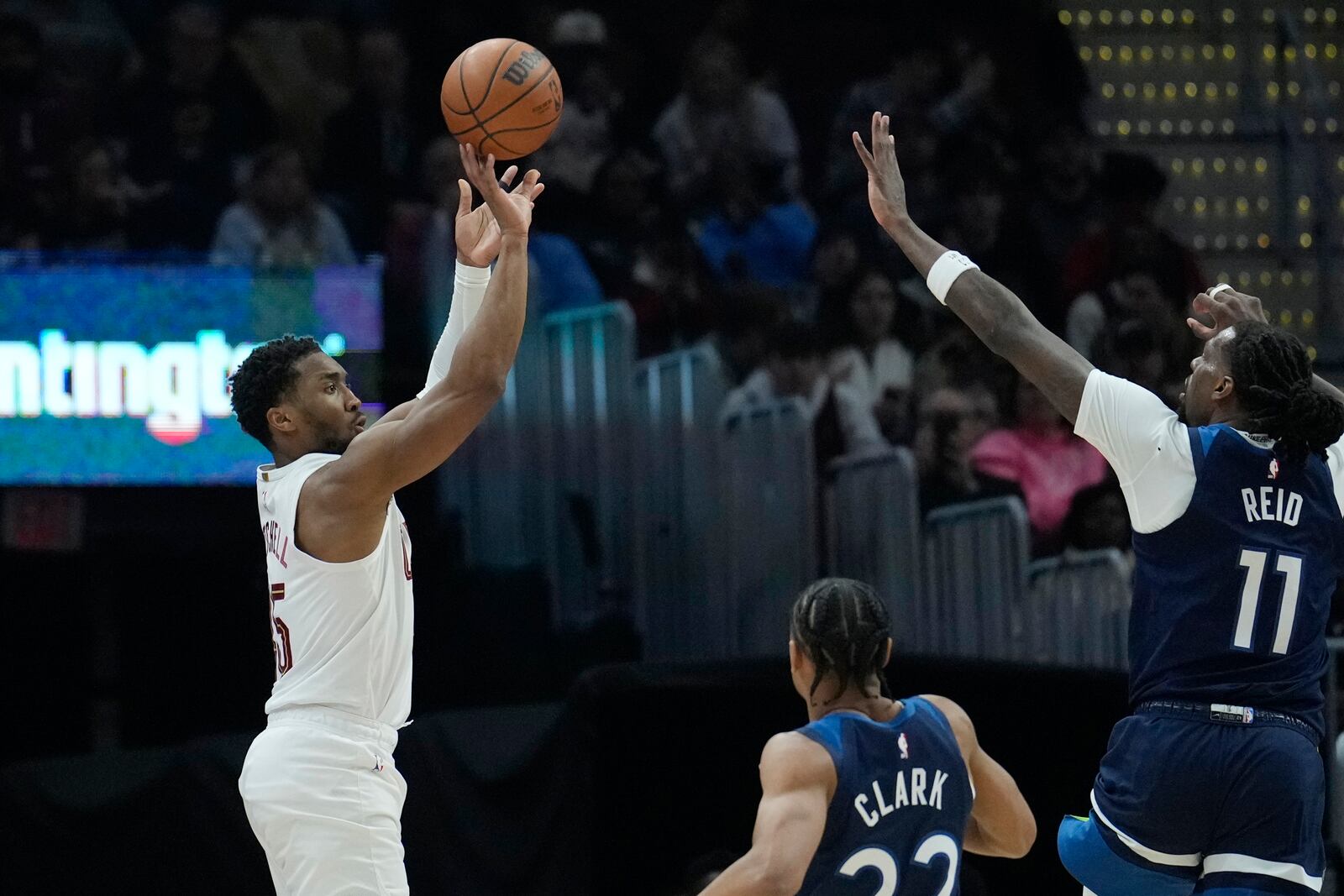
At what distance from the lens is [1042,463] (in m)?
7.86

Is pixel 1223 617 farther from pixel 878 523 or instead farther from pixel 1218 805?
pixel 878 523

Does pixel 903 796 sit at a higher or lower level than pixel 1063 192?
lower

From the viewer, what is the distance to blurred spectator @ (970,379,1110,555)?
25.7 feet

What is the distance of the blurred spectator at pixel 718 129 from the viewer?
27.2ft

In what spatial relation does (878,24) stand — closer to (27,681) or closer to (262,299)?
(262,299)

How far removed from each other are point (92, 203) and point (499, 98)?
424 cm

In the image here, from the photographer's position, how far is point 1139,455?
3332 millimetres

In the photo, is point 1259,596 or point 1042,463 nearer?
point 1259,596

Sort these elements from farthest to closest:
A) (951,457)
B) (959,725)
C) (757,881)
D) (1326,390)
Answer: (951,457) < (1326,390) < (959,725) < (757,881)

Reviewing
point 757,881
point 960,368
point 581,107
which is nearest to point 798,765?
point 757,881

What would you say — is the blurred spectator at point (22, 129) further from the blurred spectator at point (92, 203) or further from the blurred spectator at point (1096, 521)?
the blurred spectator at point (1096, 521)

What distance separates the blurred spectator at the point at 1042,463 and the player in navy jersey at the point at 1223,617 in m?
4.37

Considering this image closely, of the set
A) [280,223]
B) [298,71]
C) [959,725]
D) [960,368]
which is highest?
[298,71]

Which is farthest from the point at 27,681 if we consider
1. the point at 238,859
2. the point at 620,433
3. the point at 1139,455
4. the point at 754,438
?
the point at 1139,455
